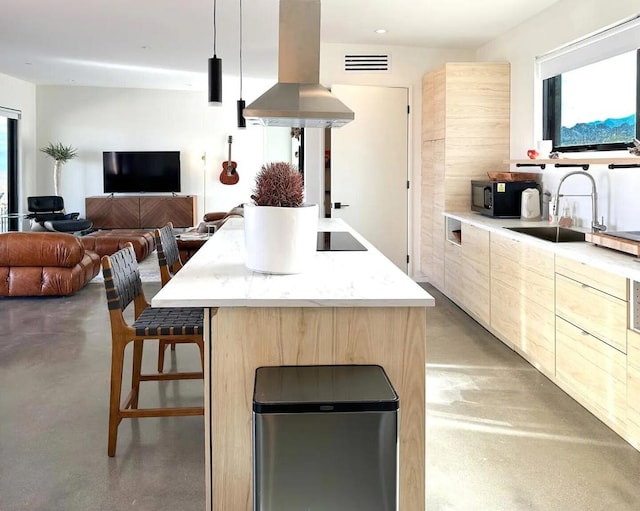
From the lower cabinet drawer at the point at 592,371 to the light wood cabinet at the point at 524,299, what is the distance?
144 mm

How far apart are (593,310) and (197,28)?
462 cm

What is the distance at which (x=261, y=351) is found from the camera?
6.49 ft

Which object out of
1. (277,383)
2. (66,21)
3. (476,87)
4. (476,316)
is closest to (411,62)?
(476,87)

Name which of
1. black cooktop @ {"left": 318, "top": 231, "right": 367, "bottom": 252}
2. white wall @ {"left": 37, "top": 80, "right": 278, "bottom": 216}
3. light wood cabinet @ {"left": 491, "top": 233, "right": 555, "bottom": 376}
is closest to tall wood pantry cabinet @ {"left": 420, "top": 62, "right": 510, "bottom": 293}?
light wood cabinet @ {"left": 491, "top": 233, "right": 555, "bottom": 376}

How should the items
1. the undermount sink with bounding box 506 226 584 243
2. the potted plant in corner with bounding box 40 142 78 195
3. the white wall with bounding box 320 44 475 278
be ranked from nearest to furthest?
the undermount sink with bounding box 506 226 584 243, the white wall with bounding box 320 44 475 278, the potted plant in corner with bounding box 40 142 78 195

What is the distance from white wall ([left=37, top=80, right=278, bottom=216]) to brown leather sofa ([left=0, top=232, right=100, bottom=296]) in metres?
5.28

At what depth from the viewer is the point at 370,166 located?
253 inches

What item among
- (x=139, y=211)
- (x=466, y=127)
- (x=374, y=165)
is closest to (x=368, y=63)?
(x=374, y=165)

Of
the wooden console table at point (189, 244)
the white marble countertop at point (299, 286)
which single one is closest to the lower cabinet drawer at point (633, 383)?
the white marble countertop at point (299, 286)

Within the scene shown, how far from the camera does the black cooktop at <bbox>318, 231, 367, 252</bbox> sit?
3.14 metres

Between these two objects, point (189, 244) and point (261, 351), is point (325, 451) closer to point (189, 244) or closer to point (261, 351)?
point (261, 351)

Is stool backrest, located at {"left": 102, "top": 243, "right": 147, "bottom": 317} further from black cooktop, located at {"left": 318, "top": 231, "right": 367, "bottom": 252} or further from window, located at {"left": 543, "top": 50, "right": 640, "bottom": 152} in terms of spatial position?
window, located at {"left": 543, "top": 50, "right": 640, "bottom": 152}

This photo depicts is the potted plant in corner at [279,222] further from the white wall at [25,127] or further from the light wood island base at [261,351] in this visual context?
the white wall at [25,127]

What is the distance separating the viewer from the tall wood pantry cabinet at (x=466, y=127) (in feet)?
18.4
